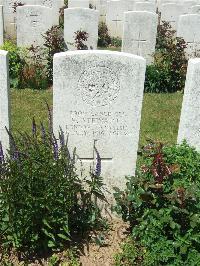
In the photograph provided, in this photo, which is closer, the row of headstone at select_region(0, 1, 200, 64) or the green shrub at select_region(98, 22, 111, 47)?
the row of headstone at select_region(0, 1, 200, 64)

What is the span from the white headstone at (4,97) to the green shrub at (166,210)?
4.76 feet

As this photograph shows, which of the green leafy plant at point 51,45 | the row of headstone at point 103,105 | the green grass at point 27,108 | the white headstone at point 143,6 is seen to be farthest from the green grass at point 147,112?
the white headstone at point 143,6

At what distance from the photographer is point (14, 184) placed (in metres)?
3.88

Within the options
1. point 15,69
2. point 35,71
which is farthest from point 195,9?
point 15,69

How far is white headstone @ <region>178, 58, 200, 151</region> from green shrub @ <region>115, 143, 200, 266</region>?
66 centimetres

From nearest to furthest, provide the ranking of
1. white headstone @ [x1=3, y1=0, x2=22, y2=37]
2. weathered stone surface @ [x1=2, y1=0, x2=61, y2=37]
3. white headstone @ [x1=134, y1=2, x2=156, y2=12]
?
white headstone @ [x1=134, y1=2, x2=156, y2=12]
weathered stone surface @ [x1=2, y1=0, x2=61, y2=37]
white headstone @ [x1=3, y1=0, x2=22, y2=37]

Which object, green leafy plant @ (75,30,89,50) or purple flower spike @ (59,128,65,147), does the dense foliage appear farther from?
purple flower spike @ (59,128,65,147)

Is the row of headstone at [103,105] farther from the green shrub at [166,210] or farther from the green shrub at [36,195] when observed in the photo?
the green shrub at [166,210]

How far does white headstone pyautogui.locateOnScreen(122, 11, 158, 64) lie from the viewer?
9.67 m

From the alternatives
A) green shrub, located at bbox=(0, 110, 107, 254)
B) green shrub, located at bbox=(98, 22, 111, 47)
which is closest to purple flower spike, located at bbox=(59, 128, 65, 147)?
green shrub, located at bbox=(0, 110, 107, 254)

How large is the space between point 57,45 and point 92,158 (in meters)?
5.31

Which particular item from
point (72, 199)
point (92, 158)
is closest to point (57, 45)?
point (92, 158)

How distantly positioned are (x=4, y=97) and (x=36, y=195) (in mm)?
1090

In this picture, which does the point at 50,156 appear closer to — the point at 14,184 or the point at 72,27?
the point at 14,184
